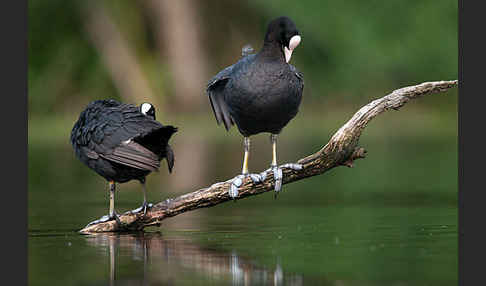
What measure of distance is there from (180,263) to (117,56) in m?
27.7

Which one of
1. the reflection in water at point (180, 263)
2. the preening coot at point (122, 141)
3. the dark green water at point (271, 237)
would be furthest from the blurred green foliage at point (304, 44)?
the reflection in water at point (180, 263)

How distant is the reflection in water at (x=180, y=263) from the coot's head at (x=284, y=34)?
221cm

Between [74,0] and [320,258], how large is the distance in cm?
2894

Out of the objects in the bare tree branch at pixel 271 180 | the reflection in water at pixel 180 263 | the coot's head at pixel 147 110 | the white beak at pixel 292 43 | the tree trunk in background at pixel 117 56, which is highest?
the tree trunk in background at pixel 117 56

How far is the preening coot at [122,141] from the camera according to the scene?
948 centimetres

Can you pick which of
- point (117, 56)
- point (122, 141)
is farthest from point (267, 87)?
point (117, 56)

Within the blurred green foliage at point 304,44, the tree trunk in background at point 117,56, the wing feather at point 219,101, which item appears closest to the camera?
the wing feather at point 219,101

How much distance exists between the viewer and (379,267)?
23.8ft

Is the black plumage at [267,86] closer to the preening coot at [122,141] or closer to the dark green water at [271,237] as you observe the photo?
the preening coot at [122,141]

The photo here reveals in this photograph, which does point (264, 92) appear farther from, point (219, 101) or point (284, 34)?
point (219, 101)

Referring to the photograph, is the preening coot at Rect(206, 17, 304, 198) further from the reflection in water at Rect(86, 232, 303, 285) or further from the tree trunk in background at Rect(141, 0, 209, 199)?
the tree trunk in background at Rect(141, 0, 209, 199)

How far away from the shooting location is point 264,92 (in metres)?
9.44

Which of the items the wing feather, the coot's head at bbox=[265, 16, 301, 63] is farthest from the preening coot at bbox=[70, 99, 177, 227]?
the coot's head at bbox=[265, 16, 301, 63]

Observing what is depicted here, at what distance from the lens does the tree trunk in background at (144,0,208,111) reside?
34562 mm
